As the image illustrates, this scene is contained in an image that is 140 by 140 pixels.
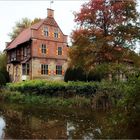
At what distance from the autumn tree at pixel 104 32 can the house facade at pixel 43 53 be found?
14.9 metres

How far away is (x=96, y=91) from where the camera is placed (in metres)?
21.2

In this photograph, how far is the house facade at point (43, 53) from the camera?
39.7m

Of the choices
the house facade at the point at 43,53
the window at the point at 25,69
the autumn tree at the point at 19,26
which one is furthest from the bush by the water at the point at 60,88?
the autumn tree at the point at 19,26

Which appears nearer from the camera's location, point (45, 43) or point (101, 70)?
point (101, 70)

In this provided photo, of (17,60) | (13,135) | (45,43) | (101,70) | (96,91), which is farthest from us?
(17,60)

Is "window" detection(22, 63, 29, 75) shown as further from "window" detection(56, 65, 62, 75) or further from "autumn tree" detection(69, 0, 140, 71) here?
"autumn tree" detection(69, 0, 140, 71)

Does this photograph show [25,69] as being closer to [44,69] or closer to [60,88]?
[44,69]

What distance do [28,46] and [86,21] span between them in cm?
1708

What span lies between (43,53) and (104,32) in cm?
1672

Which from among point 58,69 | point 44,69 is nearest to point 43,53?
point 44,69

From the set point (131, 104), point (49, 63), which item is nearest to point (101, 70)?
point (131, 104)

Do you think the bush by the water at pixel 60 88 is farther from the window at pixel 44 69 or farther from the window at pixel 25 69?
the window at pixel 25 69

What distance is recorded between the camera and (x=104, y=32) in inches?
1005

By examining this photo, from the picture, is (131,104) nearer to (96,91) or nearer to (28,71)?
(96,91)
